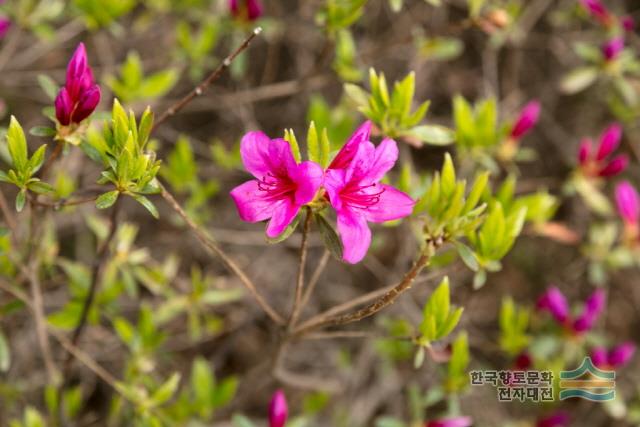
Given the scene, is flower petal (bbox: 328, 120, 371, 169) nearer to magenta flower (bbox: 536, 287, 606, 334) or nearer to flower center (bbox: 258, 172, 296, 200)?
flower center (bbox: 258, 172, 296, 200)

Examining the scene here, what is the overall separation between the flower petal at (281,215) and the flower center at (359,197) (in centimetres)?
10

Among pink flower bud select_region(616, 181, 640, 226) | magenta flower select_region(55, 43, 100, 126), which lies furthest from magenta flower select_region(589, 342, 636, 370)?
magenta flower select_region(55, 43, 100, 126)

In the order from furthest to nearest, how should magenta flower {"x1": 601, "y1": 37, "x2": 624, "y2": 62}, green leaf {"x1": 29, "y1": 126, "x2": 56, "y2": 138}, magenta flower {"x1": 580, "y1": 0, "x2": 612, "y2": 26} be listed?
magenta flower {"x1": 601, "y1": 37, "x2": 624, "y2": 62} → magenta flower {"x1": 580, "y1": 0, "x2": 612, "y2": 26} → green leaf {"x1": 29, "y1": 126, "x2": 56, "y2": 138}

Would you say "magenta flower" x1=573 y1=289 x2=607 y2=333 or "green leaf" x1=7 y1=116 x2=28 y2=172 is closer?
"green leaf" x1=7 y1=116 x2=28 y2=172

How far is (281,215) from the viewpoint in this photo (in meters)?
1.30

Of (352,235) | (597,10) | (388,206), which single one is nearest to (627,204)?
(597,10)

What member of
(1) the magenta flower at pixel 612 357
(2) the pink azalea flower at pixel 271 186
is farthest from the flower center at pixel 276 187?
(1) the magenta flower at pixel 612 357

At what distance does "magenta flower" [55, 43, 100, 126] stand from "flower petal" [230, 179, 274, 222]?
0.37m

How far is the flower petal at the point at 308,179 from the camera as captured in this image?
4.06ft

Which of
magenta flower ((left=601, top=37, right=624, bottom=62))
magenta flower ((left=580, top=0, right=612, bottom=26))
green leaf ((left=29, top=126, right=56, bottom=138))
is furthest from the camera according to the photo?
magenta flower ((left=601, top=37, right=624, bottom=62))

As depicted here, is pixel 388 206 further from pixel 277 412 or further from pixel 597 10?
pixel 597 10

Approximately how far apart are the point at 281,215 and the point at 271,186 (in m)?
0.07

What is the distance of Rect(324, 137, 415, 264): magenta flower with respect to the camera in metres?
1.28

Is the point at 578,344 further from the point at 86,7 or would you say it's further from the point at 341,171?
the point at 86,7
